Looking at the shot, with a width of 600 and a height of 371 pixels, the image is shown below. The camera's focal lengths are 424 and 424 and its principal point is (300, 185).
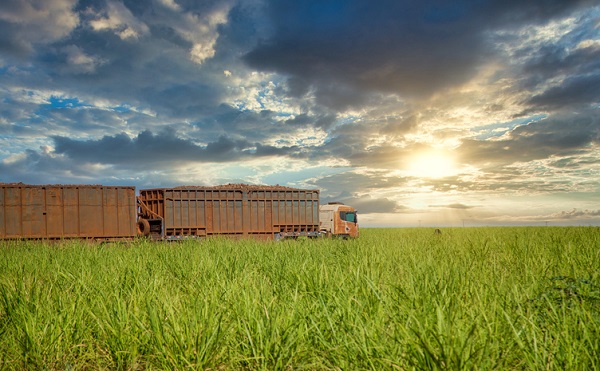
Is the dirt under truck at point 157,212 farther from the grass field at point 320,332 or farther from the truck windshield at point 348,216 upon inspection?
the grass field at point 320,332

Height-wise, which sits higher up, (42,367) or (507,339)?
(507,339)

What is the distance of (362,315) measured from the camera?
458 cm

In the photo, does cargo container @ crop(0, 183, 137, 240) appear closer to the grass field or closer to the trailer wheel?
the trailer wheel

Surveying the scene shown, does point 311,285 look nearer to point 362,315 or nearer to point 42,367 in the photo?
point 362,315

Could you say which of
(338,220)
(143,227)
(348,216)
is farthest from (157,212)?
(348,216)

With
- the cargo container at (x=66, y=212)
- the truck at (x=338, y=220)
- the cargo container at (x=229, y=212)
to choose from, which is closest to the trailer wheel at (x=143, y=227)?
the cargo container at (x=229, y=212)

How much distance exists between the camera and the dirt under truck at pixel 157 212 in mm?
19703

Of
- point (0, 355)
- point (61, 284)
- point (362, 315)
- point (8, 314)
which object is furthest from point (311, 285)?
point (61, 284)

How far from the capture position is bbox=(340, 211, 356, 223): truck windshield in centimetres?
2783

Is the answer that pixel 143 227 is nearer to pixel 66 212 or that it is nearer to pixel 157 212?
pixel 157 212

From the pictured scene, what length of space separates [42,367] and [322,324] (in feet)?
9.65

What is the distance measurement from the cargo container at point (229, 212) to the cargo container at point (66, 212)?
3.99ft

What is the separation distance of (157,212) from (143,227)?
1.05 metres

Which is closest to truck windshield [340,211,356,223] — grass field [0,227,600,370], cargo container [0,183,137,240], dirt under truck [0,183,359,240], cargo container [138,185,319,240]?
dirt under truck [0,183,359,240]
